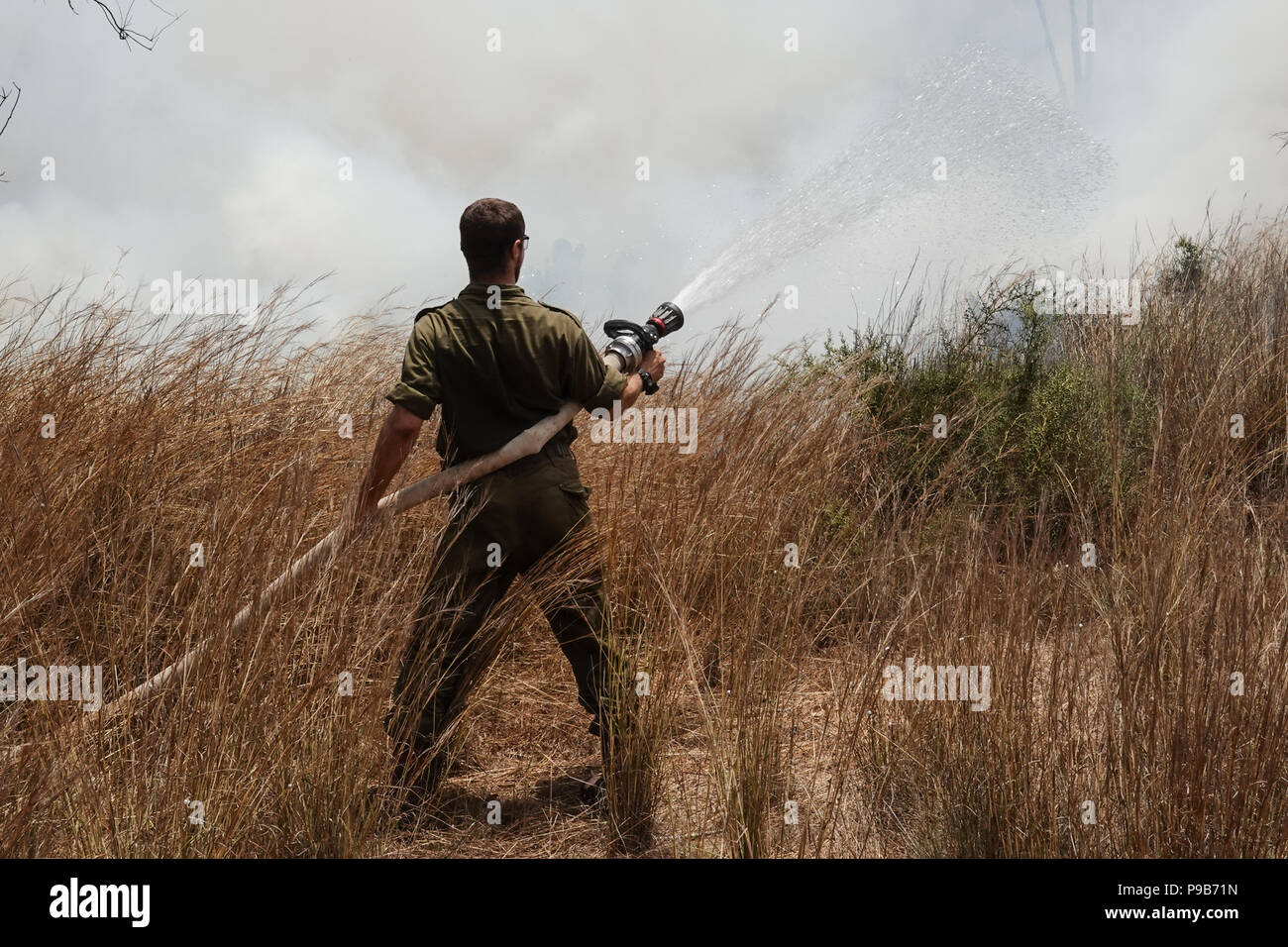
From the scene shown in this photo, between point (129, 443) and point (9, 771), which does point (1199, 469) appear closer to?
point (9, 771)

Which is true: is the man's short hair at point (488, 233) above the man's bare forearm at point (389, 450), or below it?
above

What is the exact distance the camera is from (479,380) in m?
3.53

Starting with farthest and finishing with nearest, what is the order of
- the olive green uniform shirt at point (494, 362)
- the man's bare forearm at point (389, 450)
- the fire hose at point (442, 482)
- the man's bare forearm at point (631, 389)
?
the man's bare forearm at point (631, 389) → the olive green uniform shirt at point (494, 362) → the man's bare forearm at point (389, 450) → the fire hose at point (442, 482)

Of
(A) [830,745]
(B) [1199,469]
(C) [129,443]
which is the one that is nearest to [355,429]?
(C) [129,443]

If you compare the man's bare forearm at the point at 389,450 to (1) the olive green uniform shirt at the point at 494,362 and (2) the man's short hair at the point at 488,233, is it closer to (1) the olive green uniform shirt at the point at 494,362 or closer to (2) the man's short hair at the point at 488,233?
(1) the olive green uniform shirt at the point at 494,362

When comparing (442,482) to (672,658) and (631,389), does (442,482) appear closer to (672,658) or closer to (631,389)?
(631,389)

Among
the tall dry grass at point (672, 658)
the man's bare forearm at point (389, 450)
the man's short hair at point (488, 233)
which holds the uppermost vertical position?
the man's short hair at point (488, 233)

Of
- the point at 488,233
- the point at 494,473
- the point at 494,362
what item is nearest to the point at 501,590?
the point at 494,473

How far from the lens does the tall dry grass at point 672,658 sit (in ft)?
8.66

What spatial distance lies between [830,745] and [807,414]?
95.1 inches

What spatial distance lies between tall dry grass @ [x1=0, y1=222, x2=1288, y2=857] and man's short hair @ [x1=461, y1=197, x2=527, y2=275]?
895mm

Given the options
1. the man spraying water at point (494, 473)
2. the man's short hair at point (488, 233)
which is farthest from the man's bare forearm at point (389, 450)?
the man's short hair at point (488, 233)

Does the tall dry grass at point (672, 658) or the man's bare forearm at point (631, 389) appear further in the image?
the man's bare forearm at point (631, 389)
